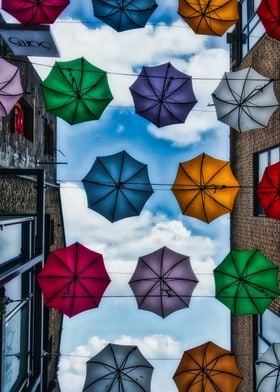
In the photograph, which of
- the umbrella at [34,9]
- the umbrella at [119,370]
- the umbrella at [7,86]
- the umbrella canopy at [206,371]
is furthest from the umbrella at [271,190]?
the umbrella at [34,9]

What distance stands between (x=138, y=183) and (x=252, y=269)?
4.03 m

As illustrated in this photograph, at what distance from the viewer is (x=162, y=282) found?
1234 cm

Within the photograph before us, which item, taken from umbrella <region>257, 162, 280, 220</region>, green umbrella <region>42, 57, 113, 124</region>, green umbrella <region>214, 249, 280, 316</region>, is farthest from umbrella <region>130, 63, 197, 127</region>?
green umbrella <region>214, 249, 280, 316</region>

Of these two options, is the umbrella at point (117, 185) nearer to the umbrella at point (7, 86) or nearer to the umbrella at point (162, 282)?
the umbrella at point (162, 282)

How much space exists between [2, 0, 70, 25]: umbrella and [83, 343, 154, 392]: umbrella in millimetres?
9635

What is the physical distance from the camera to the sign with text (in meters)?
13.1

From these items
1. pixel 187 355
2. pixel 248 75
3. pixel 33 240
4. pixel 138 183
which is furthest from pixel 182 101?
pixel 187 355

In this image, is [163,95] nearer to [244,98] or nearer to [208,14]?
[244,98]

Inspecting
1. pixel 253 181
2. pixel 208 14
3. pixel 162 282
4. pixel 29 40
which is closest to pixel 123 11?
pixel 208 14

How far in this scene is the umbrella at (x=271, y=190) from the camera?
1171 centimetres

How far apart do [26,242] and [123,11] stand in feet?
24.7

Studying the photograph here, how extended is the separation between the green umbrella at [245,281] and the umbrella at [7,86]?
735 centimetres

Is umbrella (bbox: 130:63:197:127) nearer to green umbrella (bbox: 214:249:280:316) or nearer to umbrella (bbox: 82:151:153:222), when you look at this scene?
umbrella (bbox: 82:151:153:222)

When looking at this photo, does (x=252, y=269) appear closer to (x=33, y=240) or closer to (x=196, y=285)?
(x=196, y=285)
